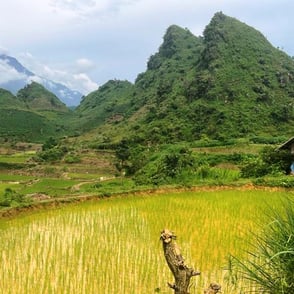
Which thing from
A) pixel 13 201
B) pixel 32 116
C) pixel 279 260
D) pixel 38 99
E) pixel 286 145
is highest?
pixel 38 99

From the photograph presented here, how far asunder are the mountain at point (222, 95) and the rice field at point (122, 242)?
35688 millimetres

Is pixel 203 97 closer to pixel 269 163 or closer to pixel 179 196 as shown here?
pixel 269 163

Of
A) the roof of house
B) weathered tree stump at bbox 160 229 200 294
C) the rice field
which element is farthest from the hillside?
Result: weathered tree stump at bbox 160 229 200 294

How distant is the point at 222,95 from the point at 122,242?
169ft

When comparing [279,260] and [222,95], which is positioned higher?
[222,95]

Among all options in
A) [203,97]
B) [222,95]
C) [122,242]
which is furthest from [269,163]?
[203,97]

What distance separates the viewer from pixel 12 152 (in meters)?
71.5

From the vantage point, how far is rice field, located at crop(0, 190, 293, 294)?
6.53m

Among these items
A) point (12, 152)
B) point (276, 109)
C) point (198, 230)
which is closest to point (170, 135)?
point (276, 109)

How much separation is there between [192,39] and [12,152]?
5091 cm

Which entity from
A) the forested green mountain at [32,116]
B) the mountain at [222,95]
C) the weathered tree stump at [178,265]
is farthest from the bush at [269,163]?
the forested green mountain at [32,116]

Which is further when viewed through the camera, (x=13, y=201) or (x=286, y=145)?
(x=286, y=145)

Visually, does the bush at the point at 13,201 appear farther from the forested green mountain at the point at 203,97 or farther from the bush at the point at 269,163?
the forested green mountain at the point at 203,97

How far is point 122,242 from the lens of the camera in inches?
342
